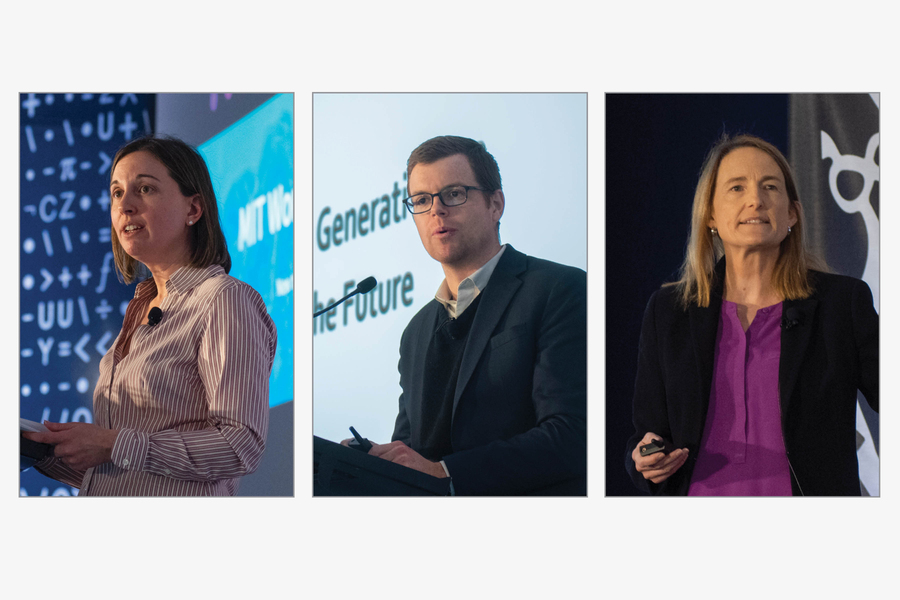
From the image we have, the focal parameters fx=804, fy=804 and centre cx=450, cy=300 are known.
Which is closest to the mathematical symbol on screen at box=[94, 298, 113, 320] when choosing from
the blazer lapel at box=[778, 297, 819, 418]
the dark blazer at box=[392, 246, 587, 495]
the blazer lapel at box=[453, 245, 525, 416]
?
the dark blazer at box=[392, 246, 587, 495]

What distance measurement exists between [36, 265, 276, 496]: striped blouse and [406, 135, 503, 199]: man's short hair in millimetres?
802

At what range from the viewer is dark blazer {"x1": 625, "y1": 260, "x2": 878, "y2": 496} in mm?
2838

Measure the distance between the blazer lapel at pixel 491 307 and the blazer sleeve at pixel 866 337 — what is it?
1.22 metres

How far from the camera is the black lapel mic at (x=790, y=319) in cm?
288

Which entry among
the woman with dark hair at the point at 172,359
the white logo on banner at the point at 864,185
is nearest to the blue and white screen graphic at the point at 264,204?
the woman with dark hair at the point at 172,359

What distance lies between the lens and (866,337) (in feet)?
9.55

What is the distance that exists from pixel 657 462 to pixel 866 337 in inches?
34.9

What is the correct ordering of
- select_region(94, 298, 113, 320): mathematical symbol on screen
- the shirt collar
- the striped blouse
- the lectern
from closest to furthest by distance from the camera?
the striped blouse → the shirt collar → the lectern → select_region(94, 298, 113, 320): mathematical symbol on screen

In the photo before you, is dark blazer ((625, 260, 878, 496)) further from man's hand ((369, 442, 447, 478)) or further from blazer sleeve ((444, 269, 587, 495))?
man's hand ((369, 442, 447, 478))

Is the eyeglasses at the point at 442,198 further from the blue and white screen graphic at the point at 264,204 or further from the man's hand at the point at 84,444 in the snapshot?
the man's hand at the point at 84,444

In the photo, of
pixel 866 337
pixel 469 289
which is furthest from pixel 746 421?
pixel 469 289

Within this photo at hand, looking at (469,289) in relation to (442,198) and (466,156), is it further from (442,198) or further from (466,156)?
(466,156)
